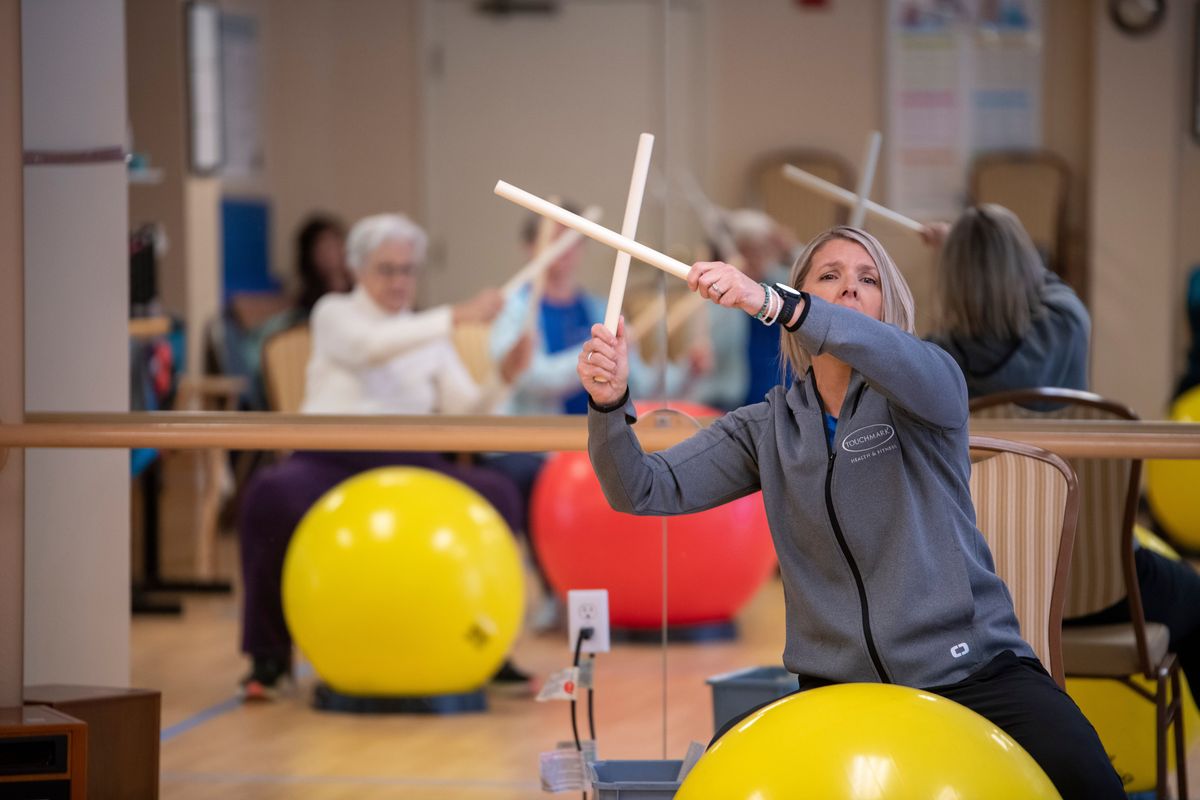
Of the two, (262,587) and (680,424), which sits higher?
(680,424)

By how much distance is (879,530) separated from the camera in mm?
2012

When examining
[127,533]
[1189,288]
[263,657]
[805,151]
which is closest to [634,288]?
[805,151]

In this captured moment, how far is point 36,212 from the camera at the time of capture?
116 inches

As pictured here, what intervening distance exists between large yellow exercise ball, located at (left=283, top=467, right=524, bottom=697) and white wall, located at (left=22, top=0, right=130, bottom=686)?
665 mm

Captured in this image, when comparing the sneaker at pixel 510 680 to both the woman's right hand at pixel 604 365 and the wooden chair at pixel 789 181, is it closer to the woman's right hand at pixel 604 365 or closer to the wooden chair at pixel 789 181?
the woman's right hand at pixel 604 365

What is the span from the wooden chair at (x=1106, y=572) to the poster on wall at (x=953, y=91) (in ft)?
14.9

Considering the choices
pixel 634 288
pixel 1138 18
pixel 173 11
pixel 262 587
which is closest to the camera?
pixel 262 587

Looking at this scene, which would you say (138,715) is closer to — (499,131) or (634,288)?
(634,288)

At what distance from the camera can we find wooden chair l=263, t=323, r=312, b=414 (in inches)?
195

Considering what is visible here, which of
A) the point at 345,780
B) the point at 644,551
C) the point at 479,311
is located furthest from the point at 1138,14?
the point at 345,780

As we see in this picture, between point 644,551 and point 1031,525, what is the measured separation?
65.8 inches

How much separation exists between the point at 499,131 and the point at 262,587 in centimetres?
517

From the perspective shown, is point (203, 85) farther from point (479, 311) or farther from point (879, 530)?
point (879, 530)

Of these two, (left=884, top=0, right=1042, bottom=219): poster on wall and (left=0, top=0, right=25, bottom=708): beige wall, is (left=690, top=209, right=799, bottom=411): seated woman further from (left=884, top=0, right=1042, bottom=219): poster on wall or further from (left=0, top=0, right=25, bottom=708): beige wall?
(left=0, top=0, right=25, bottom=708): beige wall
